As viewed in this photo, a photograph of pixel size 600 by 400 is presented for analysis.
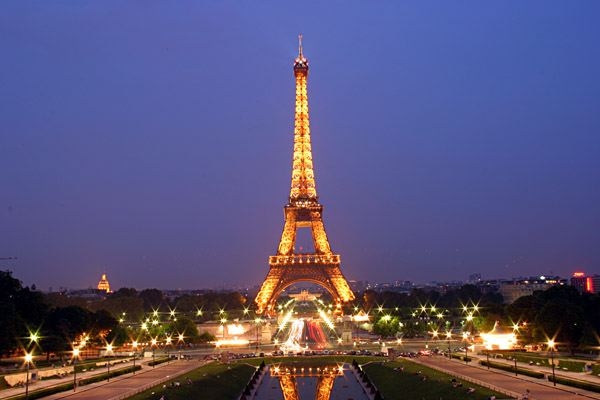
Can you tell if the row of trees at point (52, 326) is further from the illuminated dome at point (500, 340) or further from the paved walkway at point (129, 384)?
the illuminated dome at point (500, 340)

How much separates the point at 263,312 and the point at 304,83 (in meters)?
30.9

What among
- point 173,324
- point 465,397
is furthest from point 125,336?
point 465,397

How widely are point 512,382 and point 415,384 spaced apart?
18.8ft

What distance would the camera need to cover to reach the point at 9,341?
48.8 m

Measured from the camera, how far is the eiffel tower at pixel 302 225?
98.2 meters

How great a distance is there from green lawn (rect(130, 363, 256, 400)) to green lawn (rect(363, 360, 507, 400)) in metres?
8.98

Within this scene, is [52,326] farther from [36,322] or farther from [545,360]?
[545,360]

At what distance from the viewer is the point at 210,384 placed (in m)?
45.7

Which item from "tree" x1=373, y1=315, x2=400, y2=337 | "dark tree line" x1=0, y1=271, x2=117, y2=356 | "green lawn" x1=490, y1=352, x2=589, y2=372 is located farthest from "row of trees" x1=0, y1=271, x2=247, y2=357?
"green lawn" x1=490, y1=352, x2=589, y2=372

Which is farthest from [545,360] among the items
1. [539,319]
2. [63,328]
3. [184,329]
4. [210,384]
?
[184,329]

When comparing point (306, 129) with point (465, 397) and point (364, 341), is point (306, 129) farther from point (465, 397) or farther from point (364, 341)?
point (465, 397)

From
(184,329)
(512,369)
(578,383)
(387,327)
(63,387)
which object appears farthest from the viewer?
(387,327)

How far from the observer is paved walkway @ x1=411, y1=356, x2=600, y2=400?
1359 inches

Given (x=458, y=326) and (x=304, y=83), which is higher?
(x=304, y=83)
